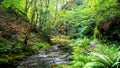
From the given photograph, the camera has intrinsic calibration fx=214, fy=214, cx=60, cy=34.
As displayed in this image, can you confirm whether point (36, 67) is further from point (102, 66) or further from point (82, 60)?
point (102, 66)

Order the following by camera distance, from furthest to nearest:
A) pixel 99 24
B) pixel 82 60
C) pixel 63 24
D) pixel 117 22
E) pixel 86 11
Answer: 1. pixel 63 24
2. pixel 86 11
3. pixel 99 24
4. pixel 117 22
5. pixel 82 60

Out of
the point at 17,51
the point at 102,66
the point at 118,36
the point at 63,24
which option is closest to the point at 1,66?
the point at 17,51

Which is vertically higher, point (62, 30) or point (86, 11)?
point (86, 11)

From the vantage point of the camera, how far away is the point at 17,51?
15.0 meters

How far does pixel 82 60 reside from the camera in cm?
1136

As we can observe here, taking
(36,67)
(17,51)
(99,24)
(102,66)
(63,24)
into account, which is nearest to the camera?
(102,66)

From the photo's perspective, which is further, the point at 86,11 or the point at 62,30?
the point at 62,30

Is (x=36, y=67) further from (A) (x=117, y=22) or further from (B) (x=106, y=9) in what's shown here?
(B) (x=106, y=9)

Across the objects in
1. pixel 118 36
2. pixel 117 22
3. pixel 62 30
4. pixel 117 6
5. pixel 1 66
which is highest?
pixel 117 6

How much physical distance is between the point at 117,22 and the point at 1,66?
29.5 feet

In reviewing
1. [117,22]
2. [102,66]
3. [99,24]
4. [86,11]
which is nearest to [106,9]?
[99,24]

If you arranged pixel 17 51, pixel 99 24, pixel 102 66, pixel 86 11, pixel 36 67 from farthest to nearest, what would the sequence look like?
1. pixel 86 11
2. pixel 99 24
3. pixel 17 51
4. pixel 36 67
5. pixel 102 66

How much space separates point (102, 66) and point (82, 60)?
1931mm

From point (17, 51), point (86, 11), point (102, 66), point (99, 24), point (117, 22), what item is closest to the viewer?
point (102, 66)
